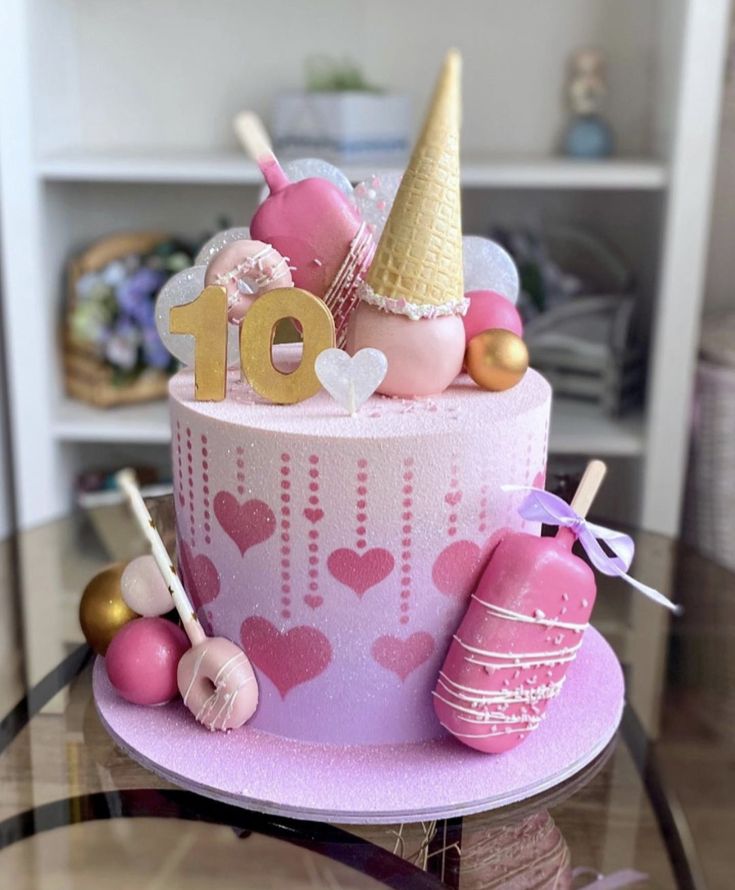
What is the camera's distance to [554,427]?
A: 1.59m

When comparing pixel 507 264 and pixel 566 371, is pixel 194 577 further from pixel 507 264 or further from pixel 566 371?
pixel 566 371

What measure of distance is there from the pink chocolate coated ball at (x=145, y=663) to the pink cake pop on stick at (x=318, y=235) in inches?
9.3

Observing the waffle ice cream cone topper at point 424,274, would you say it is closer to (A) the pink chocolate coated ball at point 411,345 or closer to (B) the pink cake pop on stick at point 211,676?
(A) the pink chocolate coated ball at point 411,345

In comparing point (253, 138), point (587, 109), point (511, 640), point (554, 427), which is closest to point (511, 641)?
point (511, 640)

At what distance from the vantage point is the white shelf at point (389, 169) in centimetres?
151

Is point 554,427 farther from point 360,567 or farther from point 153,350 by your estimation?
point 360,567

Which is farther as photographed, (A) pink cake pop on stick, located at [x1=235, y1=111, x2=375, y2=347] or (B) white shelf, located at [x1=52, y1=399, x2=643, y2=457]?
(B) white shelf, located at [x1=52, y1=399, x2=643, y2=457]

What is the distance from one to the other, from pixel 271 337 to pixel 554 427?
0.96 m

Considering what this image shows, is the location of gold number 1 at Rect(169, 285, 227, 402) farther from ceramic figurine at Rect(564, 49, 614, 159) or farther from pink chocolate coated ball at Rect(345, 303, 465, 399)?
ceramic figurine at Rect(564, 49, 614, 159)

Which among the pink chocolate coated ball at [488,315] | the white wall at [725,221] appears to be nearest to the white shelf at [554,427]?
the white wall at [725,221]

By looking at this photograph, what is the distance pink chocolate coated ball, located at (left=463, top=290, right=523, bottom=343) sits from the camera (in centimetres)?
76

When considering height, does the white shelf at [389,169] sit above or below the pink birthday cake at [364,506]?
above

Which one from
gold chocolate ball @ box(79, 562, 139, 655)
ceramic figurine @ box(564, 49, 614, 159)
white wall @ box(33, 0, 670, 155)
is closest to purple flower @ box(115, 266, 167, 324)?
white wall @ box(33, 0, 670, 155)

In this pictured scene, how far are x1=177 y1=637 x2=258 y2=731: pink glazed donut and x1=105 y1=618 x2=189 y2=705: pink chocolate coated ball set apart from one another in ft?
0.06
